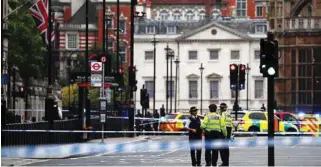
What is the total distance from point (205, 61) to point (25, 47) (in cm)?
6459

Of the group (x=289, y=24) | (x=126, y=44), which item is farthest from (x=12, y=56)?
(x=126, y=44)

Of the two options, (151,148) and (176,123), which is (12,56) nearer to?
(176,123)

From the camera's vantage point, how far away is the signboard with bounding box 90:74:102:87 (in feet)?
183

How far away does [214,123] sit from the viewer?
120 ft

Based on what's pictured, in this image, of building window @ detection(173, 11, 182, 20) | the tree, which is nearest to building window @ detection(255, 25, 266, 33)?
building window @ detection(173, 11, 182, 20)

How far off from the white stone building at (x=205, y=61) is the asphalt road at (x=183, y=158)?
345ft

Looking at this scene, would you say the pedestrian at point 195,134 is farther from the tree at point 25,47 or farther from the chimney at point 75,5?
the chimney at point 75,5

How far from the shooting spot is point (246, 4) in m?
194

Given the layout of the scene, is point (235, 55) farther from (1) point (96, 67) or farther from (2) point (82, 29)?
(1) point (96, 67)

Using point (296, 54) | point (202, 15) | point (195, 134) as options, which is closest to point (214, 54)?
point (202, 15)

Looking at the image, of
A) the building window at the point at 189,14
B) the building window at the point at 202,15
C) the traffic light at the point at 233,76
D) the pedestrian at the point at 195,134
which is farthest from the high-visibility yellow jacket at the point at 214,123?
the building window at the point at 189,14

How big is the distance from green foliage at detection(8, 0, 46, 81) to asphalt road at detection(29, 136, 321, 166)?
143 feet

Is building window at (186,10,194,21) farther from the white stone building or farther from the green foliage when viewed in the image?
the green foliage

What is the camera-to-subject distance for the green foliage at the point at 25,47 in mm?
94750
